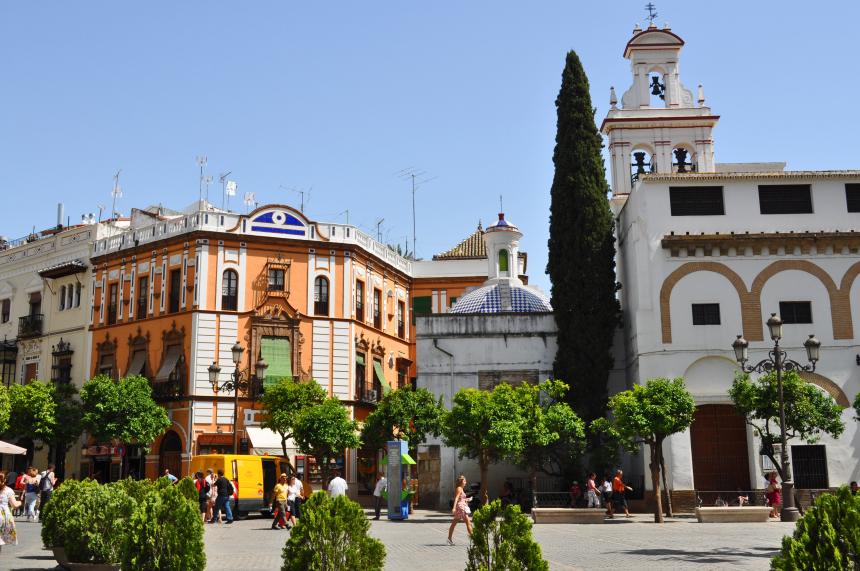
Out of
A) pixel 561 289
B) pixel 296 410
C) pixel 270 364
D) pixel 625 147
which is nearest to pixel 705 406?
pixel 561 289

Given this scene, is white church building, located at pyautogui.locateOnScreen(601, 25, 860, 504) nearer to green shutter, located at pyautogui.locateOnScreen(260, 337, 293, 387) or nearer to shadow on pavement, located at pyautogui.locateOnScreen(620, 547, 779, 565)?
shadow on pavement, located at pyautogui.locateOnScreen(620, 547, 779, 565)

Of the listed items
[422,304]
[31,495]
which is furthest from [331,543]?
[422,304]

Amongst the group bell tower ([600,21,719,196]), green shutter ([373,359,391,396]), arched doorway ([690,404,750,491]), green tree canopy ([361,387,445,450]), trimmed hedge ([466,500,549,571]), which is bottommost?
trimmed hedge ([466,500,549,571])

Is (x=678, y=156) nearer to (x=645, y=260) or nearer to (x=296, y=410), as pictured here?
(x=645, y=260)

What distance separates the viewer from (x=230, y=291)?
130 ft

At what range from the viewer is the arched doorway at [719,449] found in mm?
29203

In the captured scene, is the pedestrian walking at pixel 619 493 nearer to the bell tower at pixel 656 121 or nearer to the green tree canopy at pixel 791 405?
the green tree canopy at pixel 791 405

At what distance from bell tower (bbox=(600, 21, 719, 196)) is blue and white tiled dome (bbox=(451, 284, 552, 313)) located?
5.87 m

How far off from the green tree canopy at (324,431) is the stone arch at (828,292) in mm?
15374

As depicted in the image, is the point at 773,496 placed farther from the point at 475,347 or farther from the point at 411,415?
the point at 411,415

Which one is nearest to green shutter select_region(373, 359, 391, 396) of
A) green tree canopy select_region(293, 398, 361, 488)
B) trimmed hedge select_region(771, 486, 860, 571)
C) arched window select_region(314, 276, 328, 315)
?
arched window select_region(314, 276, 328, 315)

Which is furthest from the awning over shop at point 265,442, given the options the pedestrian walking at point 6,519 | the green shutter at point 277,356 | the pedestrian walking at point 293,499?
the pedestrian walking at point 6,519

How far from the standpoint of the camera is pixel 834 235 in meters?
30.1

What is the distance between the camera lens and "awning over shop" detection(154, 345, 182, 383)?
3872cm
